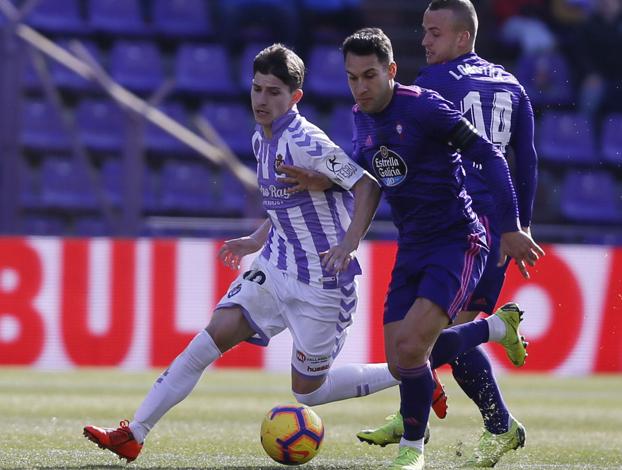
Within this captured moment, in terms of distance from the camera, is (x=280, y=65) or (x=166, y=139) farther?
(x=166, y=139)

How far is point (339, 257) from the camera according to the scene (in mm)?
5492

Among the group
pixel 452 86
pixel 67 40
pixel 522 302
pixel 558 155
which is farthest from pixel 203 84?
pixel 452 86

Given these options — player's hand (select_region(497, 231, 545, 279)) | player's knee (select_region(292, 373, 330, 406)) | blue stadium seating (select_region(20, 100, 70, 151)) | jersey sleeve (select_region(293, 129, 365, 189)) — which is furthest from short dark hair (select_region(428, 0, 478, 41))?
blue stadium seating (select_region(20, 100, 70, 151))

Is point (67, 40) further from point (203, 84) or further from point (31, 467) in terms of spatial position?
point (31, 467)

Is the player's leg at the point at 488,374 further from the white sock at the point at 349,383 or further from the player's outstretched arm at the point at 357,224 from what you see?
the player's outstretched arm at the point at 357,224

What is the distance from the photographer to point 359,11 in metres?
17.4

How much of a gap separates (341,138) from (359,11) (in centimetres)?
254

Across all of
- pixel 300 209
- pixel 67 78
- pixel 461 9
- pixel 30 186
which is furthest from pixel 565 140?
pixel 300 209

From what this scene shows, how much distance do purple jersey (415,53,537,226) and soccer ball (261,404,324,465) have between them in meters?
1.34

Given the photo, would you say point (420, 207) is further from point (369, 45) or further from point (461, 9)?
point (461, 9)

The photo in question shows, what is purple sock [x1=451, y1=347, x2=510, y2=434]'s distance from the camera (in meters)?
6.20

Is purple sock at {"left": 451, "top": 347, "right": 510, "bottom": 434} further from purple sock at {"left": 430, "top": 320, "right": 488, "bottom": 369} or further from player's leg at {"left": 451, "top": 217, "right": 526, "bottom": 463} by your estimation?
purple sock at {"left": 430, "top": 320, "right": 488, "bottom": 369}

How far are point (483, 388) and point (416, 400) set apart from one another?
0.79 m

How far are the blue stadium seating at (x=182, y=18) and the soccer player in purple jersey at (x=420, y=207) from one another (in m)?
11.5
